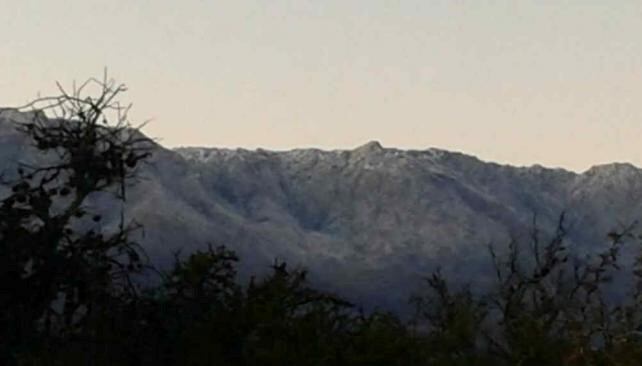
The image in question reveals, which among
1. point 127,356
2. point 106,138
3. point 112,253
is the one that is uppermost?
point 106,138

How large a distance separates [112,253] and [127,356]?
1.54 m

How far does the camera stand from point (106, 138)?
18.3 meters

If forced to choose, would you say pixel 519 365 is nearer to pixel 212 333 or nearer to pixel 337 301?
pixel 337 301

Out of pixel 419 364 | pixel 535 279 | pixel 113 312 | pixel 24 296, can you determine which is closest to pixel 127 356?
pixel 113 312

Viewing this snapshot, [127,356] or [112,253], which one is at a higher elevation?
[112,253]

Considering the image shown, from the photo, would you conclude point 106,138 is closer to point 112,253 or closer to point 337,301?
point 112,253

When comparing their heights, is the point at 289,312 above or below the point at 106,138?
below

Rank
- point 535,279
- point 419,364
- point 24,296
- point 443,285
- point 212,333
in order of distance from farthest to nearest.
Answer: point 443,285 → point 535,279 → point 419,364 → point 212,333 → point 24,296

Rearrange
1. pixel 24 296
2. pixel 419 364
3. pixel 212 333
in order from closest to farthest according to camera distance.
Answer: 1. pixel 24 296
2. pixel 212 333
3. pixel 419 364

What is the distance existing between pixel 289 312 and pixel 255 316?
0.64 m

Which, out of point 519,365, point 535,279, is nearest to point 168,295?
point 519,365

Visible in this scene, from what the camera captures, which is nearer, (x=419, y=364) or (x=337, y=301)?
(x=337, y=301)

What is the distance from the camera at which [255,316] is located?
19500 millimetres

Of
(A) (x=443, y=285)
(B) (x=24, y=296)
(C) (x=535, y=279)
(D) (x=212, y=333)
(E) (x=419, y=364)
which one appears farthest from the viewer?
(A) (x=443, y=285)
